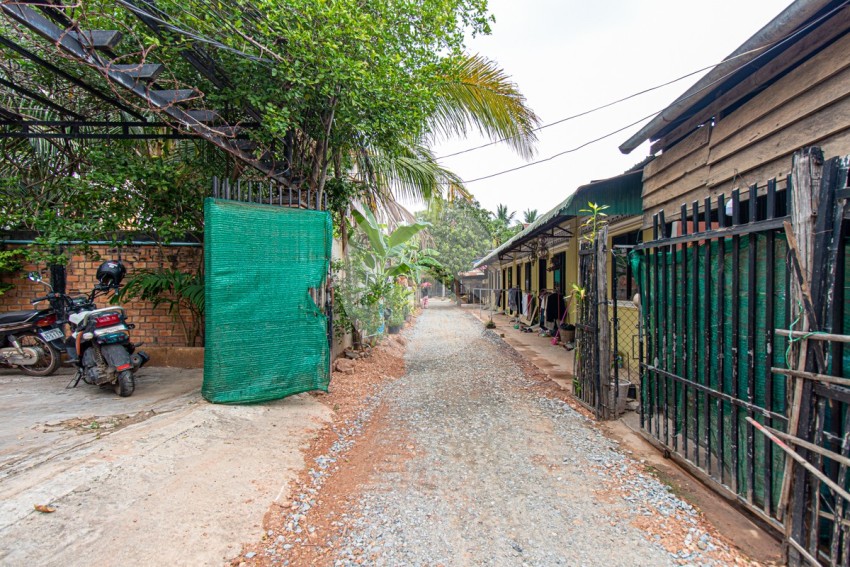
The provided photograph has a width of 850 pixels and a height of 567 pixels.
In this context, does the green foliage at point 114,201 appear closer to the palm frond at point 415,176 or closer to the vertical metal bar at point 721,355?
the palm frond at point 415,176

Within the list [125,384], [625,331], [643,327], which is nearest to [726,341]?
[643,327]

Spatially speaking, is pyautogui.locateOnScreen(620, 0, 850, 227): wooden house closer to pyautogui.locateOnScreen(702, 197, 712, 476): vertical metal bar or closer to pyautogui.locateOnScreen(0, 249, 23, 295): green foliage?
pyautogui.locateOnScreen(702, 197, 712, 476): vertical metal bar

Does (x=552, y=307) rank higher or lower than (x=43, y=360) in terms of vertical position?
higher

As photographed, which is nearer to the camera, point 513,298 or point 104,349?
point 104,349

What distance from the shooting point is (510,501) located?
2.68 m

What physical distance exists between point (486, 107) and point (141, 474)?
6.73m

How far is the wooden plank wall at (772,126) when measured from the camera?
2607mm

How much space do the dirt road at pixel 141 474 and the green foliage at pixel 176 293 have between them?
58.9 inches

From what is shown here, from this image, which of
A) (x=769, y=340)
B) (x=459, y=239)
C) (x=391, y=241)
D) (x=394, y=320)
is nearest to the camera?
(x=769, y=340)

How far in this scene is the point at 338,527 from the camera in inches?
94.5

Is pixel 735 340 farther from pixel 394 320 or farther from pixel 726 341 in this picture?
pixel 394 320

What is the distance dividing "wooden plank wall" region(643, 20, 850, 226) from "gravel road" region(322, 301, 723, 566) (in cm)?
264

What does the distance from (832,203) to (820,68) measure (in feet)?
5.41

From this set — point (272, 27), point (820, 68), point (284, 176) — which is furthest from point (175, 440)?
point (820, 68)
